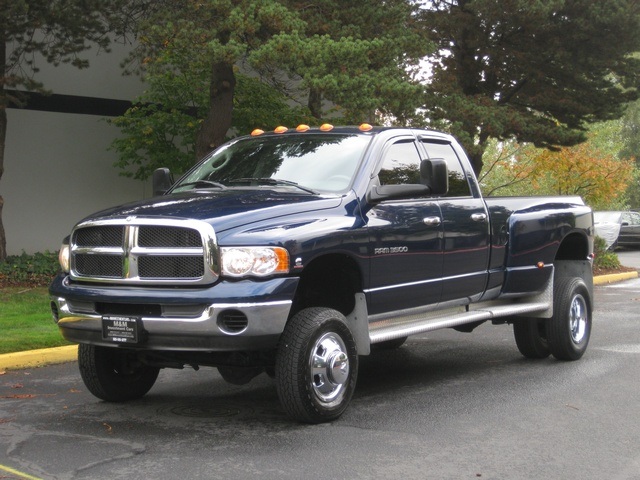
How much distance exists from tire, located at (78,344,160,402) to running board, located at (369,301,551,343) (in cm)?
188

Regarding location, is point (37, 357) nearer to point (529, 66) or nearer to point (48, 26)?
point (48, 26)

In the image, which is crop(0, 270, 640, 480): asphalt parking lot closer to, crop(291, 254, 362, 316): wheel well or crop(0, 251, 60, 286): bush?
crop(291, 254, 362, 316): wheel well

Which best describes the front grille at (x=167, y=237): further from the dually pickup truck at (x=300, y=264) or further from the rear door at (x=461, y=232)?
the rear door at (x=461, y=232)

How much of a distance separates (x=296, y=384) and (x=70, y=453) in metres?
1.48

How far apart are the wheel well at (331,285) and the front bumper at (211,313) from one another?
646 mm

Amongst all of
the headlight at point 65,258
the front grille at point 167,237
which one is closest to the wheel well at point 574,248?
the front grille at point 167,237

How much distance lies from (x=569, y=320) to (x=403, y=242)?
265cm

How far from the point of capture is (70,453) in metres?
6.15

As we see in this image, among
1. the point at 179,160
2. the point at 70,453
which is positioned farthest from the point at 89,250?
the point at 179,160

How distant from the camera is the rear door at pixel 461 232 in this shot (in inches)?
326

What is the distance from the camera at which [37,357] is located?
968 cm

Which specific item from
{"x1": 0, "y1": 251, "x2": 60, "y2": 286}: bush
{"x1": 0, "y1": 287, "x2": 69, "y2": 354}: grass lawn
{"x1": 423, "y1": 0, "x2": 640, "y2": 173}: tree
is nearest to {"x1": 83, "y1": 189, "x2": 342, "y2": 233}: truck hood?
{"x1": 0, "y1": 287, "x2": 69, "y2": 354}: grass lawn

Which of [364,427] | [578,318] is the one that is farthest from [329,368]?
[578,318]

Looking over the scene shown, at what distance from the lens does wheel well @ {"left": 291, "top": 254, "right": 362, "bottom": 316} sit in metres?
7.23
